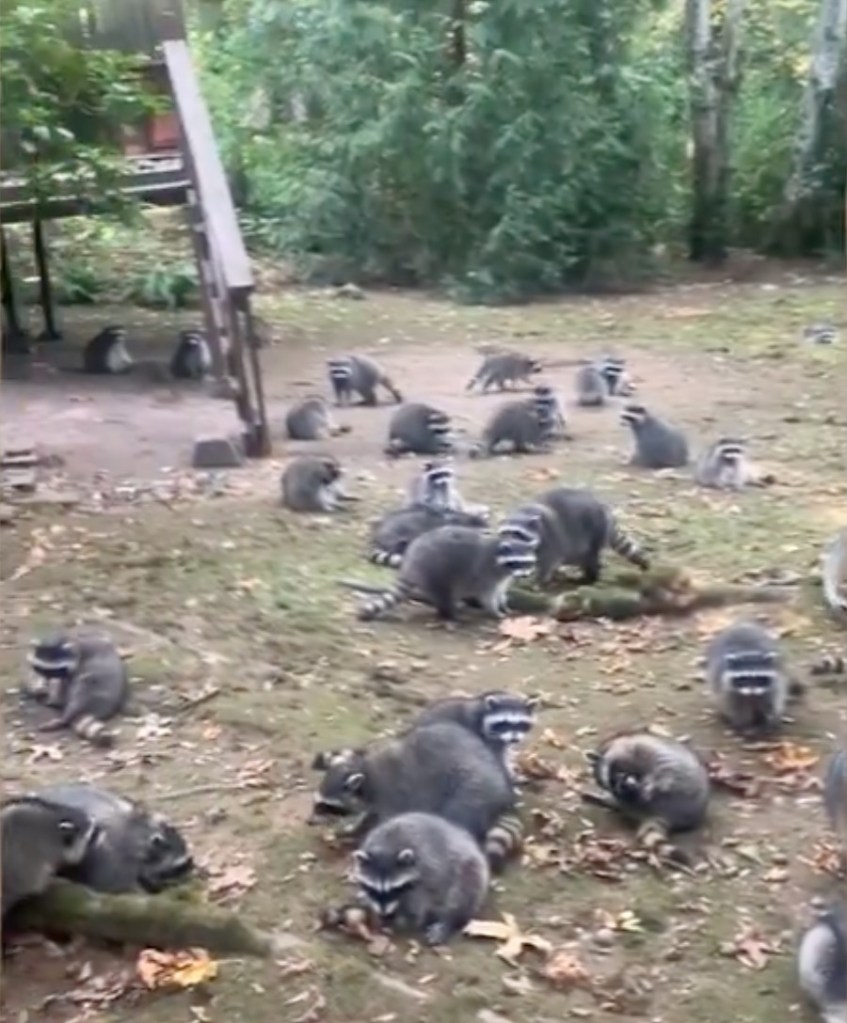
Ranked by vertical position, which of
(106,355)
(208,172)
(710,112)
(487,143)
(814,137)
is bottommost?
(106,355)

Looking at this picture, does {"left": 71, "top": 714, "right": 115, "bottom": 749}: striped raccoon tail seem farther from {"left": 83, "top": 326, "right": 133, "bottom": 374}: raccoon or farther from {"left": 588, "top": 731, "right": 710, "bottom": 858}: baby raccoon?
{"left": 83, "top": 326, "right": 133, "bottom": 374}: raccoon

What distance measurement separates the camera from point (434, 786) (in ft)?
13.8

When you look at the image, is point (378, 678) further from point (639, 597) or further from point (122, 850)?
point (122, 850)

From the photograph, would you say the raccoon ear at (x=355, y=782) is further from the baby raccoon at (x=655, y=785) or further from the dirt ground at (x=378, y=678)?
the baby raccoon at (x=655, y=785)

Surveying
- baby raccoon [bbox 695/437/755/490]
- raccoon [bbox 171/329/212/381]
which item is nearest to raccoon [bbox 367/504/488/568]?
baby raccoon [bbox 695/437/755/490]

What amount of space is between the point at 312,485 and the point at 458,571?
1.58 meters

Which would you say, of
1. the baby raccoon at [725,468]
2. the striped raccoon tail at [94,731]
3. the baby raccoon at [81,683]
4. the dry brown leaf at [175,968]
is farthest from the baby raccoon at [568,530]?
the dry brown leaf at [175,968]

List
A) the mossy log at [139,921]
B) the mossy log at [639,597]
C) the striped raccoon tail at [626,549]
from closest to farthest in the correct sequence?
the mossy log at [139,921] → the mossy log at [639,597] → the striped raccoon tail at [626,549]

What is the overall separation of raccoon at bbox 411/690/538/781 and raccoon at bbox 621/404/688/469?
398 cm

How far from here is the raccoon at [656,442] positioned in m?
8.39

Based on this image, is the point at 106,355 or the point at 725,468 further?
the point at 106,355

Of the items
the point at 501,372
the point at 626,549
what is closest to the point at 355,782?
the point at 626,549

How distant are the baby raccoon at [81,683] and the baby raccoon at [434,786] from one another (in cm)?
98

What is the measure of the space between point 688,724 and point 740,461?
300 centimetres
